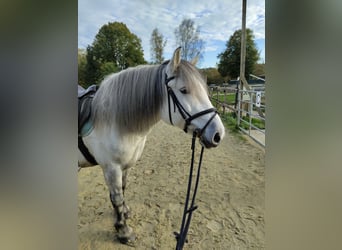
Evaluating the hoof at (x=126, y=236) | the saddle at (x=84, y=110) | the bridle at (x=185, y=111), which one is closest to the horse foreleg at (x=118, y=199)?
the hoof at (x=126, y=236)

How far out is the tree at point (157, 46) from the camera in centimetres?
67

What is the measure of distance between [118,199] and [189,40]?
26.2 inches

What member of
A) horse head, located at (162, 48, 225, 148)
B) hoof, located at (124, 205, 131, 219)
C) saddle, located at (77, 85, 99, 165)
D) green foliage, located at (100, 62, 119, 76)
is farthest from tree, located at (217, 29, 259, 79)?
hoof, located at (124, 205, 131, 219)

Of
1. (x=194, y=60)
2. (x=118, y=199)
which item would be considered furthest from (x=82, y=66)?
(x=118, y=199)

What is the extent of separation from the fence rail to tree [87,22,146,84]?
316 millimetres

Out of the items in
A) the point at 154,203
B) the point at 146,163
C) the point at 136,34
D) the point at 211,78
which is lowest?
the point at 154,203
